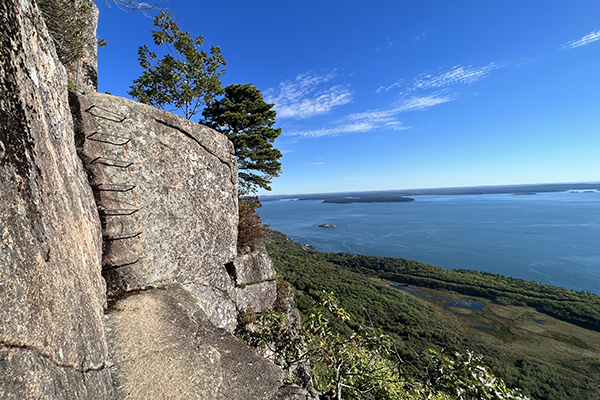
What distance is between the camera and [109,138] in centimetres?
464

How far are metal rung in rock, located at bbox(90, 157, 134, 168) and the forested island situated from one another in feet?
89.6

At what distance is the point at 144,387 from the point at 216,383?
0.86 m

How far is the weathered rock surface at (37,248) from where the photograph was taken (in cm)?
153

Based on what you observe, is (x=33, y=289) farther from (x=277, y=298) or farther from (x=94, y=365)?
(x=277, y=298)

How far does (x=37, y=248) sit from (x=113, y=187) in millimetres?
3176

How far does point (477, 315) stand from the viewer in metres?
43.9

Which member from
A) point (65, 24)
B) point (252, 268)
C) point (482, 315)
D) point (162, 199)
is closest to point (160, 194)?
point (162, 199)

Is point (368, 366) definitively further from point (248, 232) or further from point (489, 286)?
point (489, 286)

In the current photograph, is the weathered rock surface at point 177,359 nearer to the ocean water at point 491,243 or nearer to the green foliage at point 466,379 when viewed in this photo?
the green foliage at point 466,379

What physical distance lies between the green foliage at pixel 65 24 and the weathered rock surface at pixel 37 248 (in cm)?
446

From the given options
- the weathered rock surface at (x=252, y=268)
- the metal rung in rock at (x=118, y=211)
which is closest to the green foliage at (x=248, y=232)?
the weathered rock surface at (x=252, y=268)

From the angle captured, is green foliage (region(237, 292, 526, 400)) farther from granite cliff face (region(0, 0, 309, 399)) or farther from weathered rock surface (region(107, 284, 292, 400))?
granite cliff face (region(0, 0, 309, 399))

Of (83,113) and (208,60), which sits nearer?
(83,113)

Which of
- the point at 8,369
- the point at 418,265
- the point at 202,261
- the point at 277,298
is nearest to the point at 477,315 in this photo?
the point at 418,265
